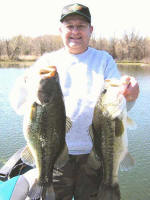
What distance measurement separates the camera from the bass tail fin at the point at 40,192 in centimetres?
292

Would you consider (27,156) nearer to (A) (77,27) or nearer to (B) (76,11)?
(A) (77,27)

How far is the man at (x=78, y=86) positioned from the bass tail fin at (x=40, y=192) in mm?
480

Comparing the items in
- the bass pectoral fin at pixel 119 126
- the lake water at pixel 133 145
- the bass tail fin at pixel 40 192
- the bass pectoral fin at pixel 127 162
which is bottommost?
the lake water at pixel 133 145

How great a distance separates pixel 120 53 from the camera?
2450 inches

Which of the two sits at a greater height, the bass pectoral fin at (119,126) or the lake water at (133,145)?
the bass pectoral fin at (119,126)

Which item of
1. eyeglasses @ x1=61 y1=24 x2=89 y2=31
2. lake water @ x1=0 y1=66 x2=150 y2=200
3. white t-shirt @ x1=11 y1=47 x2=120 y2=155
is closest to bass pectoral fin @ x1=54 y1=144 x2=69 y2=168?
white t-shirt @ x1=11 y1=47 x2=120 y2=155

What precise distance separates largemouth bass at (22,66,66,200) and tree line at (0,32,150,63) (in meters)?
59.7

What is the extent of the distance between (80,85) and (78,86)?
0.03m

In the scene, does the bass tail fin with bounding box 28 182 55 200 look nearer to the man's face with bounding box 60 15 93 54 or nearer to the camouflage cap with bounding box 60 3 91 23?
the man's face with bounding box 60 15 93 54

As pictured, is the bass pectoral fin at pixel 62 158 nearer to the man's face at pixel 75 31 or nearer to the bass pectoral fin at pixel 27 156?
the bass pectoral fin at pixel 27 156

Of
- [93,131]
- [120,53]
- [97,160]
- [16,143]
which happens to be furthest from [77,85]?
[120,53]

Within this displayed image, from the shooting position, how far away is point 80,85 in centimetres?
334

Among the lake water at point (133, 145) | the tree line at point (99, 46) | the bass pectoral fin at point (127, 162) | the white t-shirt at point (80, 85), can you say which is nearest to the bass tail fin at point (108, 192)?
the bass pectoral fin at point (127, 162)

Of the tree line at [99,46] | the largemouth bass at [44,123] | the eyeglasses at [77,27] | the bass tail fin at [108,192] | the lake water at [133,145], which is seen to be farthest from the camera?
the tree line at [99,46]
